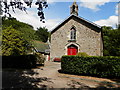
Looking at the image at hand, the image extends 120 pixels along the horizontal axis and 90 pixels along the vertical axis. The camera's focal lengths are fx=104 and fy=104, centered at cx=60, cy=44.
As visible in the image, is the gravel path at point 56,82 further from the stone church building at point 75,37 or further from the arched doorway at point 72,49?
the arched doorway at point 72,49

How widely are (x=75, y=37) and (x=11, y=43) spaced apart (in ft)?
37.2

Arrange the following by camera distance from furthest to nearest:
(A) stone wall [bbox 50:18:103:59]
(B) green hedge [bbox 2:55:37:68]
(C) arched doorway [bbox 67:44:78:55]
Result: (C) arched doorway [bbox 67:44:78:55] → (A) stone wall [bbox 50:18:103:59] → (B) green hedge [bbox 2:55:37:68]

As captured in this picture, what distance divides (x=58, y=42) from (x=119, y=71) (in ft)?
46.5

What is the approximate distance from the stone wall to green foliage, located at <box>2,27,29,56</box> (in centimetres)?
736

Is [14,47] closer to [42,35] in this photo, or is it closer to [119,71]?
[119,71]

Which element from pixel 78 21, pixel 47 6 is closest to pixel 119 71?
pixel 47 6

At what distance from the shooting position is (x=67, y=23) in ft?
68.2

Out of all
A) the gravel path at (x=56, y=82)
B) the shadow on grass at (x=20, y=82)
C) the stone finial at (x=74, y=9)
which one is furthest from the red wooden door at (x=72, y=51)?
the shadow on grass at (x=20, y=82)

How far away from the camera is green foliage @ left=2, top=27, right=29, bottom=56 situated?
1448cm

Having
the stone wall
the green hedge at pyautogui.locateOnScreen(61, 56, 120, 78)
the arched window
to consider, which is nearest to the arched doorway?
the stone wall

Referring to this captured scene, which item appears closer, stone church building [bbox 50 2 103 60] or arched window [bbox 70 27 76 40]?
stone church building [bbox 50 2 103 60]

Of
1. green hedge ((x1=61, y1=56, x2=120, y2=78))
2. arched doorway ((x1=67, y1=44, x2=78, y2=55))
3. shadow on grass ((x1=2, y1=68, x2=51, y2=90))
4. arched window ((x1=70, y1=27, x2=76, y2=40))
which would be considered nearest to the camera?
shadow on grass ((x1=2, y1=68, x2=51, y2=90))

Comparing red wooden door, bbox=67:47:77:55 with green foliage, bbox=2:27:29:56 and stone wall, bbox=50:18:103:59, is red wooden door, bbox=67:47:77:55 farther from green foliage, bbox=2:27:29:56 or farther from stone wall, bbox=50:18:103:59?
green foliage, bbox=2:27:29:56

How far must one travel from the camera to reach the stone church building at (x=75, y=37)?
18.4 m
